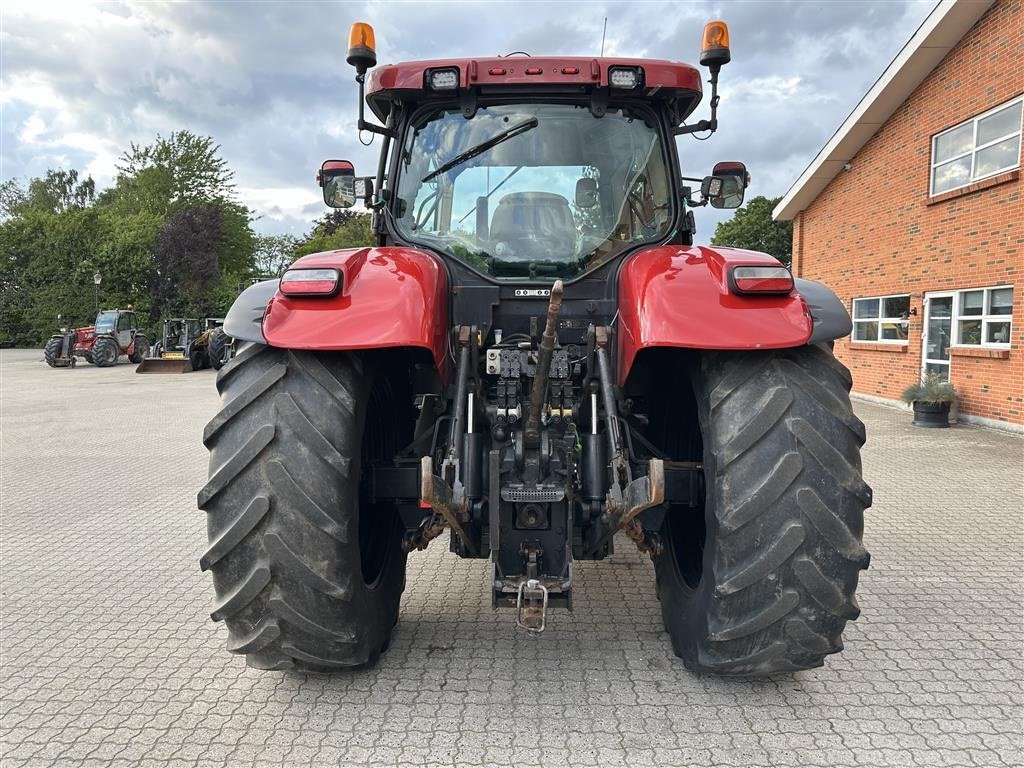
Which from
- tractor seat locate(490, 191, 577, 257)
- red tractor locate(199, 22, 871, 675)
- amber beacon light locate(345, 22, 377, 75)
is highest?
amber beacon light locate(345, 22, 377, 75)

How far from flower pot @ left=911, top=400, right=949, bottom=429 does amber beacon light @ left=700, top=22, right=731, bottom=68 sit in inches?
354

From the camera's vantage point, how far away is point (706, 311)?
8.61 feet

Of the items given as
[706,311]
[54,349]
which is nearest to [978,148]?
[706,311]

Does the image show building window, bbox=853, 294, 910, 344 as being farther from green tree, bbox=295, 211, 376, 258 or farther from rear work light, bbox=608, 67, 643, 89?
green tree, bbox=295, 211, 376, 258

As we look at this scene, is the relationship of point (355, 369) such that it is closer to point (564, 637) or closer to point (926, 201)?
point (564, 637)

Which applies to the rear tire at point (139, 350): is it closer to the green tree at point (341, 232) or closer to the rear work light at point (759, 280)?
the green tree at point (341, 232)

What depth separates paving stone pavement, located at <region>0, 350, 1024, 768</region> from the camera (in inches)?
104

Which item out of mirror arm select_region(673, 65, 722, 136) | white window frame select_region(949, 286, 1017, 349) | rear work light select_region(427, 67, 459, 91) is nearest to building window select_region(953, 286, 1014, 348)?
white window frame select_region(949, 286, 1017, 349)

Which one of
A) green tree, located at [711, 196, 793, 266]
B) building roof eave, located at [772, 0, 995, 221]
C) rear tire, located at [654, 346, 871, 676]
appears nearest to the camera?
rear tire, located at [654, 346, 871, 676]

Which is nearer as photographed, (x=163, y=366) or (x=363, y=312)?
(x=363, y=312)

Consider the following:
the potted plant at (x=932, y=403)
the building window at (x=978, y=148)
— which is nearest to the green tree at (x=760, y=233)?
the building window at (x=978, y=148)

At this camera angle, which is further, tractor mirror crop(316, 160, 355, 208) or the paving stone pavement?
tractor mirror crop(316, 160, 355, 208)

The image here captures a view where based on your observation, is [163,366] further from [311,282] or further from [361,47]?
[311,282]

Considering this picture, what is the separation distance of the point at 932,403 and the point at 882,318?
3.47 meters
